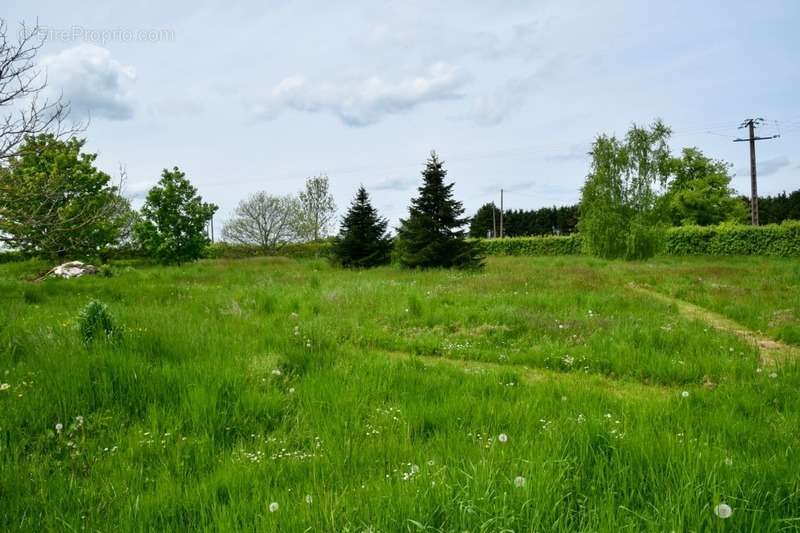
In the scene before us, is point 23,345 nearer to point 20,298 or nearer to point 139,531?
point 139,531

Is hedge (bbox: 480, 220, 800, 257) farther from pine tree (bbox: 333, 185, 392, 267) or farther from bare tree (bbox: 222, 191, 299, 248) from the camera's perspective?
bare tree (bbox: 222, 191, 299, 248)

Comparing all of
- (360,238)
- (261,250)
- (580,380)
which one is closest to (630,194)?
(360,238)

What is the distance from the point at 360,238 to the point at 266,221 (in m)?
32.8

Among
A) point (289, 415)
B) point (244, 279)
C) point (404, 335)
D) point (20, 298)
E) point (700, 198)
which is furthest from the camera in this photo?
point (700, 198)

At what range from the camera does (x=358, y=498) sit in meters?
2.63

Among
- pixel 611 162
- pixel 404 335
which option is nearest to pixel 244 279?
pixel 404 335

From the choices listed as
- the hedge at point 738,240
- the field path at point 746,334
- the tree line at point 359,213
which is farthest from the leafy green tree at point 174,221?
the hedge at point 738,240

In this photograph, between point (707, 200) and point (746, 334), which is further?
point (707, 200)

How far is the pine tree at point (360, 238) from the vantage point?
2680 centimetres

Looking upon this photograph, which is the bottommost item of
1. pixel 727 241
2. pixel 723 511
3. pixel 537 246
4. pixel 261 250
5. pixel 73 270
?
pixel 723 511

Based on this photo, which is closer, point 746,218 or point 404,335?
point 404,335

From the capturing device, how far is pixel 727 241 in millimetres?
34688

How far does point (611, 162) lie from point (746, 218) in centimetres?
4515

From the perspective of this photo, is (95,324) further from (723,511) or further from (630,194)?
(630,194)
